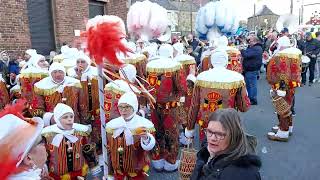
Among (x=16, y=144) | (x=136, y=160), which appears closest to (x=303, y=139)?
(x=136, y=160)

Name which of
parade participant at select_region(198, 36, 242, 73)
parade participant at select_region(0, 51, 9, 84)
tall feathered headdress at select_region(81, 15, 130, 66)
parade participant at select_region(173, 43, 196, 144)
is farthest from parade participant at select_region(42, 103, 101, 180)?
parade participant at select_region(0, 51, 9, 84)

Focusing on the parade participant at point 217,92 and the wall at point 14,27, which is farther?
the wall at point 14,27

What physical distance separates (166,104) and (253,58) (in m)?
4.83

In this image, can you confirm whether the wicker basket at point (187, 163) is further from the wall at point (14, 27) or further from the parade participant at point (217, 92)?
the wall at point (14, 27)

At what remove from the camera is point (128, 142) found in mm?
3674

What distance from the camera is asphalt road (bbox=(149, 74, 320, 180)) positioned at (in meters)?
5.13

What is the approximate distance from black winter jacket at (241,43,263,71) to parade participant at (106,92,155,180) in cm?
608

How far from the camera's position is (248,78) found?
9484 mm

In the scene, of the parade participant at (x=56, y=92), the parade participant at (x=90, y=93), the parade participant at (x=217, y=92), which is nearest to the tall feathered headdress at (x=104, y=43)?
the parade participant at (x=217, y=92)

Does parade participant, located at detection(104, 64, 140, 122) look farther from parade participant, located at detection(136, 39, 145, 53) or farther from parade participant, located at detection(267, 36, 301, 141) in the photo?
parade participant, located at detection(136, 39, 145, 53)

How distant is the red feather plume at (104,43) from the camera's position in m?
Result: 2.35

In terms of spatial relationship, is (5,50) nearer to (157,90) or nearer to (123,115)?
(157,90)

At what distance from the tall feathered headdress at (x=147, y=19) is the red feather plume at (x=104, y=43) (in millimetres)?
4646

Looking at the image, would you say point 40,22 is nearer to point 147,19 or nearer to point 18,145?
point 147,19
